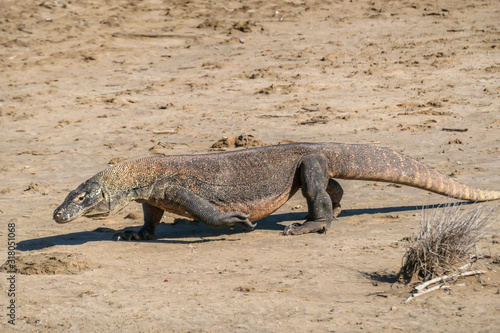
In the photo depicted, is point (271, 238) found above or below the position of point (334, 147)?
below

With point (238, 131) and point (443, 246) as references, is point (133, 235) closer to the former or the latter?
point (443, 246)

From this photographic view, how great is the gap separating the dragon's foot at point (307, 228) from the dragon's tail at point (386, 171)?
544 millimetres

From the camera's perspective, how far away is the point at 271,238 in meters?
5.92

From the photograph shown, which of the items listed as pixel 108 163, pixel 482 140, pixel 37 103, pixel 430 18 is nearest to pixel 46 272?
pixel 108 163

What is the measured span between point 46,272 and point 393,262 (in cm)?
251

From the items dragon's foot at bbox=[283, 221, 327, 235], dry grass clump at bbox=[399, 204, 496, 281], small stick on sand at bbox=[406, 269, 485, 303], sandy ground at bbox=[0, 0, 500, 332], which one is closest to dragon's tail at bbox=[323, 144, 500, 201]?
sandy ground at bbox=[0, 0, 500, 332]

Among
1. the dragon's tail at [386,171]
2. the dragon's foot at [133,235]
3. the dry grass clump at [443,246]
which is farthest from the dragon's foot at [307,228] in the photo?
the dry grass clump at [443,246]

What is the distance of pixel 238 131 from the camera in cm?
970

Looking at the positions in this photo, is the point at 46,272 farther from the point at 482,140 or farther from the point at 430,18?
the point at 430,18

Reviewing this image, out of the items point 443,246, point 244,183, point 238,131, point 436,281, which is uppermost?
point 443,246

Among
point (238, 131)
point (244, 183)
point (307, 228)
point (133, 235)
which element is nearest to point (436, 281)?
point (307, 228)

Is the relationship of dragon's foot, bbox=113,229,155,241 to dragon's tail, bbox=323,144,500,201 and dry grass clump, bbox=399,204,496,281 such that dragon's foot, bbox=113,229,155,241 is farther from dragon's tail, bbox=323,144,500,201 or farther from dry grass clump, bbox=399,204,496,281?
dry grass clump, bbox=399,204,496,281

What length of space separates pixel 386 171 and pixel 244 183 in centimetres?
131

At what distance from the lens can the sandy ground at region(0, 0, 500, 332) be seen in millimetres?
4125
